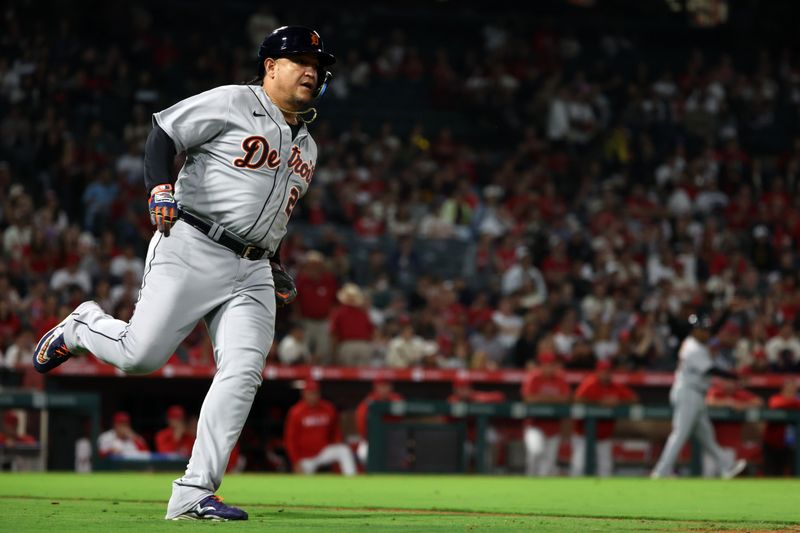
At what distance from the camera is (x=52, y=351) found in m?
5.88

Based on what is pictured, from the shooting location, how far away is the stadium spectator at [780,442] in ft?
47.3

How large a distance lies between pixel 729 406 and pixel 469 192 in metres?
6.61

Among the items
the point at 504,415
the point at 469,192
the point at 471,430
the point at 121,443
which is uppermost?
the point at 469,192

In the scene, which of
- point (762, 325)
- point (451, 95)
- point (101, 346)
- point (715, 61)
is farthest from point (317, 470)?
point (715, 61)

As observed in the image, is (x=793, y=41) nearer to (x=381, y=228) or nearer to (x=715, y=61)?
(x=715, y=61)

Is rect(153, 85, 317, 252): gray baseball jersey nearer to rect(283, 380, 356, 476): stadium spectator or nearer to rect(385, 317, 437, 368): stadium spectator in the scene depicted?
rect(283, 380, 356, 476): stadium spectator

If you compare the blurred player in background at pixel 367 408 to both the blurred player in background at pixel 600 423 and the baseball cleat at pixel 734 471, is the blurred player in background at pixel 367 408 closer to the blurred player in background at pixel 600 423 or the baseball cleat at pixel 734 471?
the blurred player in background at pixel 600 423

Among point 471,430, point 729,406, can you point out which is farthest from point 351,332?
point 729,406

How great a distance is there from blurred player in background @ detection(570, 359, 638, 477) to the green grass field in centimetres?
220

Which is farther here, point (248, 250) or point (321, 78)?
point (321, 78)

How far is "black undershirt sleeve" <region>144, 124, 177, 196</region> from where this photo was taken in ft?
17.5

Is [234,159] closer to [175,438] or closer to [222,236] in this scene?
[222,236]

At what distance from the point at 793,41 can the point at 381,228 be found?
1164 cm

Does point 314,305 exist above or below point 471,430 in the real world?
above
